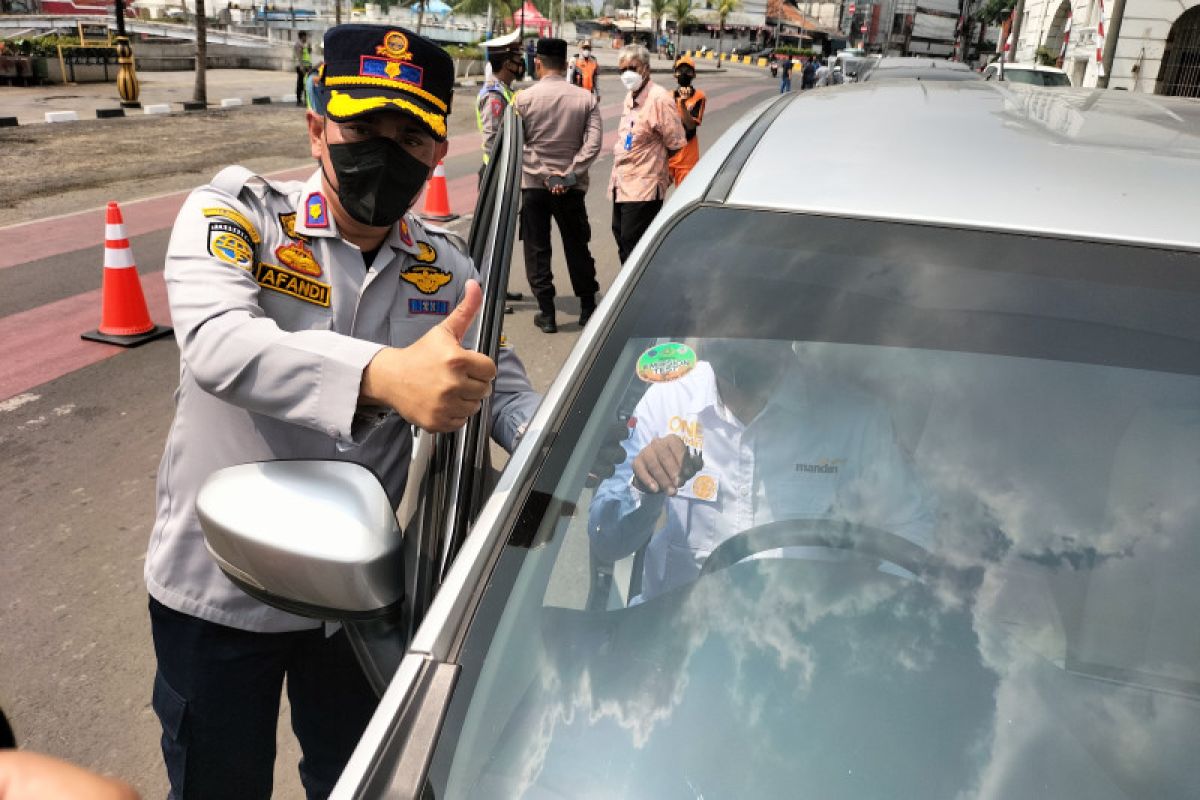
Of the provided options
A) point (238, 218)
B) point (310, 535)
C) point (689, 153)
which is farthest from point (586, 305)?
point (310, 535)

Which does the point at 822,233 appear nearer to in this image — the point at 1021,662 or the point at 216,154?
the point at 1021,662

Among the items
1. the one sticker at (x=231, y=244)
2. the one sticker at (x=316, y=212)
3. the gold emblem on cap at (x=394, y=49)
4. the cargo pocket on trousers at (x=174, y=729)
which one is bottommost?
the cargo pocket on trousers at (x=174, y=729)

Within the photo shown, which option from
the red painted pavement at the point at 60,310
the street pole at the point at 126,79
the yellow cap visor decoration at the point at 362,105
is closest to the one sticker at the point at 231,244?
the yellow cap visor decoration at the point at 362,105

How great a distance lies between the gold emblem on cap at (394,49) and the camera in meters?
1.65

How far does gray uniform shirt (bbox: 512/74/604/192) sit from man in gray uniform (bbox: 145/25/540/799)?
4.75m

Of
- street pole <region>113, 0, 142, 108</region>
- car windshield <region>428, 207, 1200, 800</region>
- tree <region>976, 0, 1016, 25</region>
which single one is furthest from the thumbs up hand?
tree <region>976, 0, 1016, 25</region>

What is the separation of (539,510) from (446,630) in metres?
0.26

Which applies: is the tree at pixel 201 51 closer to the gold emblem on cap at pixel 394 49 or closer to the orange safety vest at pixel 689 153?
the orange safety vest at pixel 689 153

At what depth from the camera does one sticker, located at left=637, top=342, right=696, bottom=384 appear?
5.09ft

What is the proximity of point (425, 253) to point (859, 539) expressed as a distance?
105 cm

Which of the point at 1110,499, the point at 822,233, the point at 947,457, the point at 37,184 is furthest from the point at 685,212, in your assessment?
the point at 37,184

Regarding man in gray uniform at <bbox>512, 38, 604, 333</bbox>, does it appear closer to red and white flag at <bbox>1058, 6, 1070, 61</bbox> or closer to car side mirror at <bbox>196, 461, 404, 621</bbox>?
car side mirror at <bbox>196, 461, 404, 621</bbox>

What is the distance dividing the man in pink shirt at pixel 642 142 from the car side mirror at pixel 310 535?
211 inches

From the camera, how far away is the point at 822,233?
1.62 meters
